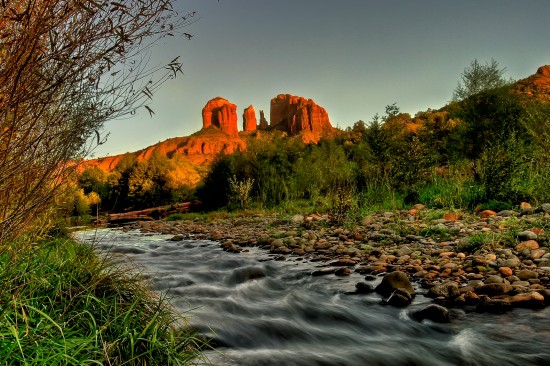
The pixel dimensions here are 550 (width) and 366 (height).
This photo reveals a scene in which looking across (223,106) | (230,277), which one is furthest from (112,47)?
(223,106)

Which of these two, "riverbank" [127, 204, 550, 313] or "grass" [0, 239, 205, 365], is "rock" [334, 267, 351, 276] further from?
"grass" [0, 239, 205, 365]

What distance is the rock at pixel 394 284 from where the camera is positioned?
4553 millimetres

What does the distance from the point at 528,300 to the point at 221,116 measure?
116 metres

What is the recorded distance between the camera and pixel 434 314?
12.8 feet

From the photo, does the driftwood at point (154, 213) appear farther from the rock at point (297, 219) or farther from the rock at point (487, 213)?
the rock at point (487, 213)

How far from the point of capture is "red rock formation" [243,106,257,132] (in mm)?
120688

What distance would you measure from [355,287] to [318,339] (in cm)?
124

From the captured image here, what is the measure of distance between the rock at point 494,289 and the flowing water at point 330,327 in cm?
34

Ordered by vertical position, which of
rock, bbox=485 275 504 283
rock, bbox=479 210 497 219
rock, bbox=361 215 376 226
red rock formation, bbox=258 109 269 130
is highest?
red rock formation, bbox=258 109 269 130

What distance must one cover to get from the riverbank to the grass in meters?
2.69

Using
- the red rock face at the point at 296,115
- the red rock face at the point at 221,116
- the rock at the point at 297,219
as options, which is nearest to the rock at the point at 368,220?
the rock at the point at 297,219

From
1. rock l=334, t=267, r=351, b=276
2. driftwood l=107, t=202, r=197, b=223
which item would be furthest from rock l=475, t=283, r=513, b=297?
driftwood l=107, t=202, r=197, b=223

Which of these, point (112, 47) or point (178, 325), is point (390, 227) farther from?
point (112, 47)

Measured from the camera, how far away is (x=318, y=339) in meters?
3.92
